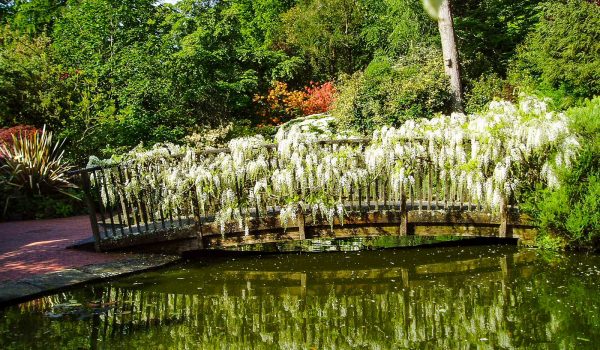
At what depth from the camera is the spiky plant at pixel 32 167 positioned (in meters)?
12.8

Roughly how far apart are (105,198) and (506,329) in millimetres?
6471

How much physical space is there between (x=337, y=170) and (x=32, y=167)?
807 centimetres

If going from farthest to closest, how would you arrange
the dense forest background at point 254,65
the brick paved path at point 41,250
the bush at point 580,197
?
the dense forest background at point 254,65
the brick paved path at point 41,250
the bush at point 580,197

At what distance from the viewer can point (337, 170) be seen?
338 inches

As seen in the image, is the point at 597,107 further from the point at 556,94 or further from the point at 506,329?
the point at 556,94

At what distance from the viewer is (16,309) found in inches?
260

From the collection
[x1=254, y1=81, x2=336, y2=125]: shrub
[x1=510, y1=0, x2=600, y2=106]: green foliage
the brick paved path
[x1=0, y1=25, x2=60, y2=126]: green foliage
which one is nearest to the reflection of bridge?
the brick paved path

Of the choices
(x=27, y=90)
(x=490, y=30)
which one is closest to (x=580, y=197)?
(x=27, y=90)

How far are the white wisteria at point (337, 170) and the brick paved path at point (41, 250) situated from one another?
110cm

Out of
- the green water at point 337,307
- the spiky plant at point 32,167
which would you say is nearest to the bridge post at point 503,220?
the green water at point 337,307

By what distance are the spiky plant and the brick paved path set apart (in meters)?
1.30

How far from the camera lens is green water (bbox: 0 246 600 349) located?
17.5 feet

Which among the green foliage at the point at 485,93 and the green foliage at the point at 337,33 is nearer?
the green foliage at the point at 485,93

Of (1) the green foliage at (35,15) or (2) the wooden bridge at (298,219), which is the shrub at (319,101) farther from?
(2) the wooden bridge at (298,219)
